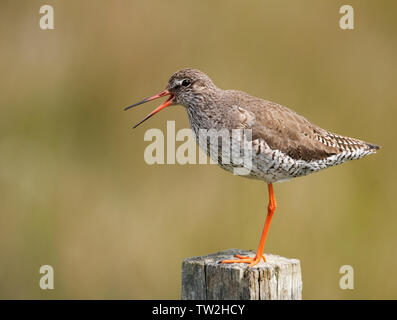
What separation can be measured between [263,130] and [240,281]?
1750 mm

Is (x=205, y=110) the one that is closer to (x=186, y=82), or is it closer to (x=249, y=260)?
(x=186, y=82)

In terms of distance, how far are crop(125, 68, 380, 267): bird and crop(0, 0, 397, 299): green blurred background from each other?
196 cm

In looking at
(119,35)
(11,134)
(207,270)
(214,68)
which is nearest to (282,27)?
(214,68)

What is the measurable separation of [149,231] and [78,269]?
107 cm

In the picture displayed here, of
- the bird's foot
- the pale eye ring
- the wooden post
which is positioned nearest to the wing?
the pale eye ring

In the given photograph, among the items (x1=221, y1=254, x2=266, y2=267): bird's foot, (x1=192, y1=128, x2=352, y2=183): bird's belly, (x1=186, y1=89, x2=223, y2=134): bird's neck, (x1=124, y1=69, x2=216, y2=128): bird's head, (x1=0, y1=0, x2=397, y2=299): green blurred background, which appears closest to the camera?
(x1=221, y1=254, x2=266, y2=267): bird's foot

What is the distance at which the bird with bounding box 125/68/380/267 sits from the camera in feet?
17.9

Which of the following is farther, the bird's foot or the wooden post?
the bird's foot

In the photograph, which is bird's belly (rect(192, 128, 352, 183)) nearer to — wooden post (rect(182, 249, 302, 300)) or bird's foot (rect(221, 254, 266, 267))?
Result: bird's foot (rect(221, 254, 266, 267))

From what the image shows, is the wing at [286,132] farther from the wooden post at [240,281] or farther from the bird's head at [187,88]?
the wooden post at [240,281]

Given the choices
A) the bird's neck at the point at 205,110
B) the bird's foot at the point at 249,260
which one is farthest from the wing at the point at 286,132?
the bird's foot at the point at 249,260

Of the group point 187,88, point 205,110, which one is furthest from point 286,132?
point 187,88

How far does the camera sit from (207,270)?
4453 mm

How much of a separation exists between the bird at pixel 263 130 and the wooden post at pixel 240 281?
2.38 ft
